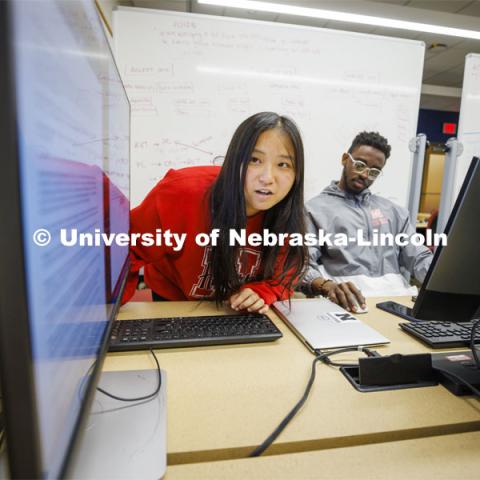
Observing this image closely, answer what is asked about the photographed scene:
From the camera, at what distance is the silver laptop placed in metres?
0.71

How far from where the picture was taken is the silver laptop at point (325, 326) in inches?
27.9

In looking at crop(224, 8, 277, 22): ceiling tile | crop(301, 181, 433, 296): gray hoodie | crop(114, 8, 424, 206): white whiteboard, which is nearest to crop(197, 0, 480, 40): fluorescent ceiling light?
crop(114, 8, 424, 206): white whiteboard

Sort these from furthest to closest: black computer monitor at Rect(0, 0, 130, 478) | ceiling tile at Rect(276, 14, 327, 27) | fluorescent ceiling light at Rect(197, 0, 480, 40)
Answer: ceiling tile at Rect(276, 14, 327, 27), fluorescent ceiling light at Rect(197, 0, 480, 40), black computer monitor at Rect(0, 0, 130, 478)

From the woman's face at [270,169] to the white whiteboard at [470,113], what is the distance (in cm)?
179

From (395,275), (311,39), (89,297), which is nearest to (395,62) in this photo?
(311,39)

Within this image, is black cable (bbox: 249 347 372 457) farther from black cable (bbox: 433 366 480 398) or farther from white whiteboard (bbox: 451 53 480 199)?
white whiteboard (bbox: 451 53 480 199)

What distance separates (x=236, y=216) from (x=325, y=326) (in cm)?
38

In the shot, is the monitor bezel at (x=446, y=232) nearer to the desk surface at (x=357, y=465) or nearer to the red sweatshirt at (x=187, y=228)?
the desk surface at (x=357, y=465)

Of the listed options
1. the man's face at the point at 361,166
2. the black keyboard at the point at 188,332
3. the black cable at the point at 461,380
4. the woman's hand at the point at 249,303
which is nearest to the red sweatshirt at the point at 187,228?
the woman's hand at the point at 249,303

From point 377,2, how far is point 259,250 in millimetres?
2903

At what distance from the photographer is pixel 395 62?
2291 millimetres

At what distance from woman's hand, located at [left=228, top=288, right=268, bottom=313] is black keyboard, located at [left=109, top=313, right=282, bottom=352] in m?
0.04

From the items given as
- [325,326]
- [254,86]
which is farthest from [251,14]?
[325,326]

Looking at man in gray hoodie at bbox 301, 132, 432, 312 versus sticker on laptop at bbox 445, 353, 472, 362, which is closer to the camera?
sticker on laptop at bbox 445, 353, 472, 362
